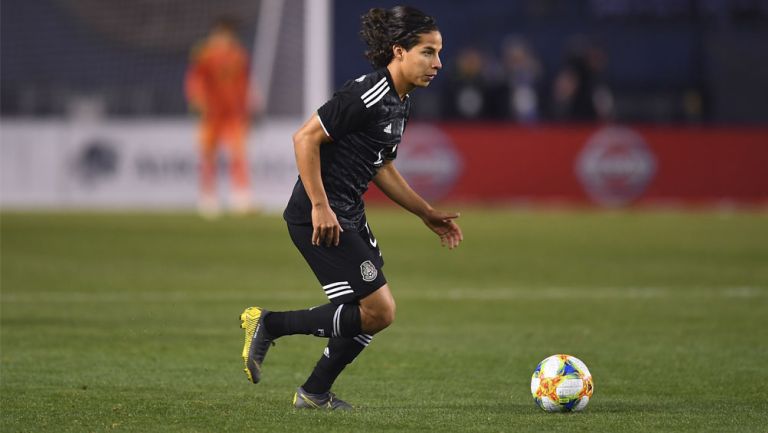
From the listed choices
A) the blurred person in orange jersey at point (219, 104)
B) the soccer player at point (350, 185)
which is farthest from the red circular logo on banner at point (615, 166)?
the soccer player at point (350, 185)

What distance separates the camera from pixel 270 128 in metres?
22.7

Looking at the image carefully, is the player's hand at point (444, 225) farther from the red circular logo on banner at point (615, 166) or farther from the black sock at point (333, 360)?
the red circular logo on banner at point (615, 166)

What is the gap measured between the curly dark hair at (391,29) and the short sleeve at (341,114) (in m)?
0.37

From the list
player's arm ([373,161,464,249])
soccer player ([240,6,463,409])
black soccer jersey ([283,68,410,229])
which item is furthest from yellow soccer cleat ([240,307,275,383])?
player's arm ([373,161,464,249])

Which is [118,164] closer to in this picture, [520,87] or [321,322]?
[520,87]

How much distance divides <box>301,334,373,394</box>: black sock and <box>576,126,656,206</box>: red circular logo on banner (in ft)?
55.8

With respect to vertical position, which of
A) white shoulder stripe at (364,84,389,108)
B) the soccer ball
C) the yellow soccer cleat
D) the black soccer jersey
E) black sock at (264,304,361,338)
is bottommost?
the soccer ball

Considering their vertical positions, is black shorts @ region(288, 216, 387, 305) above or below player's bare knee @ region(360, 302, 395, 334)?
above

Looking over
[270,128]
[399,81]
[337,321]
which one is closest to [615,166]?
[270,128]

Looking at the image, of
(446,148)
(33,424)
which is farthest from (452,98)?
(33,424)

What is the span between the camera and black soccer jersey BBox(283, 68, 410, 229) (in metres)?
6.06

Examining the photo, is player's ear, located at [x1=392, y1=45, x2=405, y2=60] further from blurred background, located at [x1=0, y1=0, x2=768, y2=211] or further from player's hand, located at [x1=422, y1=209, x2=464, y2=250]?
blurred background, located at [x1=0, y1=0, x2=768, y2=211]

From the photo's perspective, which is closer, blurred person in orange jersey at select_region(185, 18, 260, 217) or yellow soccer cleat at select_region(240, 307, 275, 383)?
yellow soccer cleat at select_region(240, 307, 275, 383)

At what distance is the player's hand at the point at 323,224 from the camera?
5973 mm
